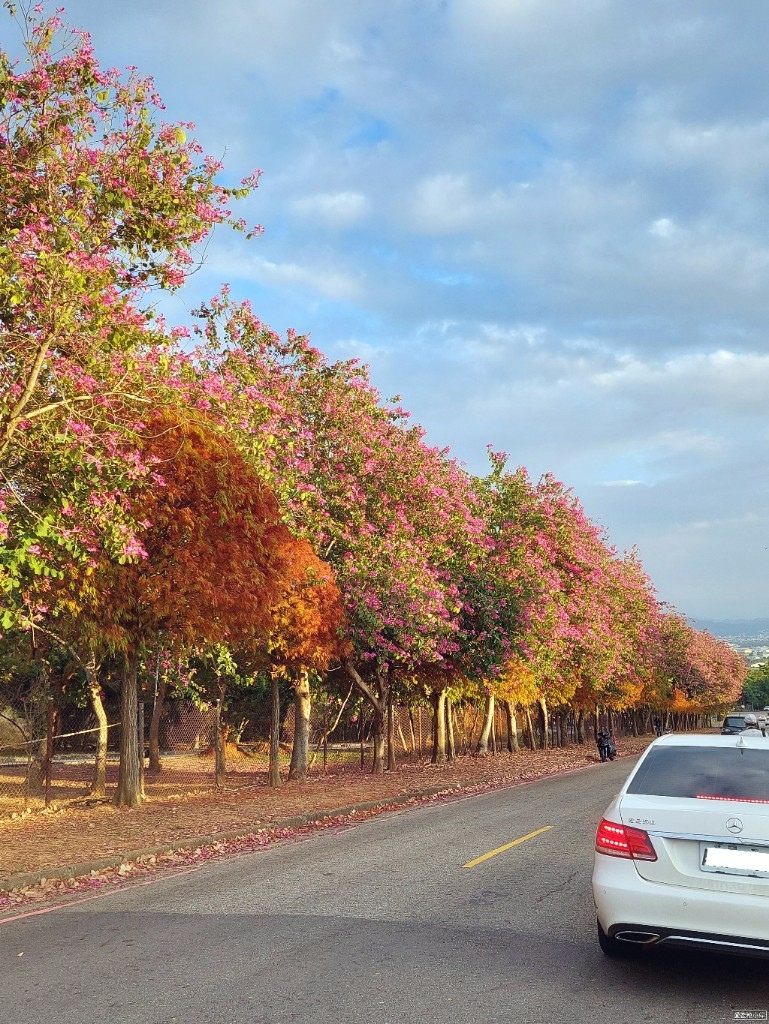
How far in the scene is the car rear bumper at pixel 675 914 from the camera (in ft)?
17.4

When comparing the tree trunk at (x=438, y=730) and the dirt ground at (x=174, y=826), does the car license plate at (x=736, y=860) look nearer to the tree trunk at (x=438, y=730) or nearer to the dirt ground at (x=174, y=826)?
the dirt ground at (x=174, y=826)

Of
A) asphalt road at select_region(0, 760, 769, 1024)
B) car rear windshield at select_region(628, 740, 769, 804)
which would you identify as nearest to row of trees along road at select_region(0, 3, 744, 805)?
asphalt road at select_region(0, 760, 769, 1024)

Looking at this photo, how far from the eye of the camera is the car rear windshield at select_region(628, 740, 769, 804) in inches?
232

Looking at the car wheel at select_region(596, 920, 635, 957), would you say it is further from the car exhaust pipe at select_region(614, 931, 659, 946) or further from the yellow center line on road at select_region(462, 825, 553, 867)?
the yellow center line on road at select_region(462, 825, 553, 867)

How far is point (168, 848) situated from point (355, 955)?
20.2ft

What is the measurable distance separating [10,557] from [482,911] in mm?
6279

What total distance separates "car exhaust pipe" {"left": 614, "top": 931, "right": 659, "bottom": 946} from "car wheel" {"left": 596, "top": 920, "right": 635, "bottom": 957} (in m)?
0.42

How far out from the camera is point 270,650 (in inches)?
779

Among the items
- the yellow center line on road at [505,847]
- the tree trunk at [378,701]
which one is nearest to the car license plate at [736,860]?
the yellow center line on road at [505,847]

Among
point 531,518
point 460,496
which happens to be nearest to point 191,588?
point 460,496

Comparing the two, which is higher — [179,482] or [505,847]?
[179,482]

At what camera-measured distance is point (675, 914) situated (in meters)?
5.48

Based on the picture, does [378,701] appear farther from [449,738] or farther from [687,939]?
[687,939]

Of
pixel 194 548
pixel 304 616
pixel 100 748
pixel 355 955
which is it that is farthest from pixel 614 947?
pixel 100 748
